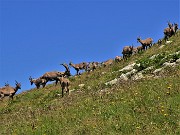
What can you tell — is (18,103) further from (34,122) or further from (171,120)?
(171,120)

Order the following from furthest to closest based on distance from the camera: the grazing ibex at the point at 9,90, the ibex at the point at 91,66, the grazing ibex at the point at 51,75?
the ibex at the point at 91,66, the grazing ibex at the point at 51,75, the grazing ibex at the point at 9,90

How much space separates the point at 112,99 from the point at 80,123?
2996 mm

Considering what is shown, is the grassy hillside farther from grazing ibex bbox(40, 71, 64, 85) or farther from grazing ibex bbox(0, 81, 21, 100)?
grazing ibex bbox(40, 71, 64, 85)

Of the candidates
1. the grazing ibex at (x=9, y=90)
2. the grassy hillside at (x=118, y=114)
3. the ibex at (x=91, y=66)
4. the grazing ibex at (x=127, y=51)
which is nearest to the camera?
the grassy hillside at (x=118, y=114)

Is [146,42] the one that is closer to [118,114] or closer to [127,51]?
[127,51]

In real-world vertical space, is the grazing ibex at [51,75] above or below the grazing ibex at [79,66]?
below

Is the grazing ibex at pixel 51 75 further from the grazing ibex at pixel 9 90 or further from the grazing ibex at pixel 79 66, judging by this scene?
the grazing ibex at pixel 9 90

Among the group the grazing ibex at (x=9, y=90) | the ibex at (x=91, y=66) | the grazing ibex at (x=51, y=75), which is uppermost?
the ibex at (x=91, y=66)

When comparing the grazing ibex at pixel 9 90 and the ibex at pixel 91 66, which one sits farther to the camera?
the ibex at pixel 91 66

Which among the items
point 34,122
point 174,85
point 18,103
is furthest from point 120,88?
point 18,103

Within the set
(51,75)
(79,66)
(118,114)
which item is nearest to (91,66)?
(79,66)

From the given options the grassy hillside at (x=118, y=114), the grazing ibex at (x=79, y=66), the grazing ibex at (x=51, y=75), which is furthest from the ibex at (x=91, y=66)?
the grassy hillside at (x=118, y=114)

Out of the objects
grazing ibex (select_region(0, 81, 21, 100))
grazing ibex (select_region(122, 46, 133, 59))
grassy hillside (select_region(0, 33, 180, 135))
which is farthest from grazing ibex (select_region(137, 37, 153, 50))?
grassy hillside (select_region(0, 33, 180, 135))

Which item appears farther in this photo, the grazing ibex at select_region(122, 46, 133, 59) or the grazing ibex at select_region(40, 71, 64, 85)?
the grazing ibex at select_region(40, 71, 64, 85)
